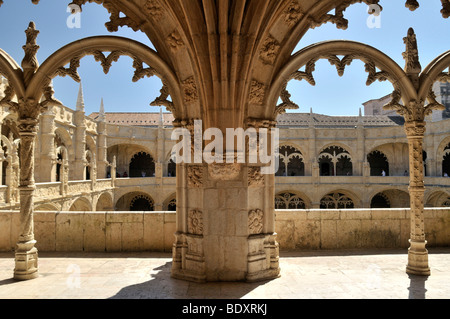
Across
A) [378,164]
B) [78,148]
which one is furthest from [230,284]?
[378,164]

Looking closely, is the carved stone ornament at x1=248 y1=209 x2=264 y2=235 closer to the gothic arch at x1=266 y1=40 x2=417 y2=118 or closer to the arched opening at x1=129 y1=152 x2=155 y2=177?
the gothic arch at x1=266 y1=40 x2=417 y2=118

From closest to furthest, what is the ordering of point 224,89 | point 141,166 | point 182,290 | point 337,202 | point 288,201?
1. point 182,290
2. point 224,89
3. point 288,201
4. point 337,202
5. point 141,166

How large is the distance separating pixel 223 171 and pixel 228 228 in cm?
76

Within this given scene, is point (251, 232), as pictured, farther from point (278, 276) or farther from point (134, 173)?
point (134, 173)

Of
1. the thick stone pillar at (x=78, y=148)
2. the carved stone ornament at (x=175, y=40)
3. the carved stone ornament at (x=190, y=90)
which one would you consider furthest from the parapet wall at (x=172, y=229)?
the thick stone pillar at (x=78, y=148)

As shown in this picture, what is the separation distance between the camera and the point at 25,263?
14.0 ft

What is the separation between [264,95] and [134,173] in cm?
2988

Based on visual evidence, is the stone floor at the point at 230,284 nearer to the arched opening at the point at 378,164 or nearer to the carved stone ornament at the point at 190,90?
the carved stone ornament at the point at 190,90

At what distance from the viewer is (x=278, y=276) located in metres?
4.36

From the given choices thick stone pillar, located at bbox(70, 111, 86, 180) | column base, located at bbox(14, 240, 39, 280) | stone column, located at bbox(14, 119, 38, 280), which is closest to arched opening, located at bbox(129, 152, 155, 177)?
thick stone pillar, located at bbox(70, 111, 86, 180)

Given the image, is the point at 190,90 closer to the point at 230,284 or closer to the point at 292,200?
the point at 230,284

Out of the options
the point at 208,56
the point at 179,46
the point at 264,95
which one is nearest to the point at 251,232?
the point at 264,95

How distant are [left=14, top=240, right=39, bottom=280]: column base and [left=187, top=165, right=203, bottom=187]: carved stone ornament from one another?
7.58 ft
